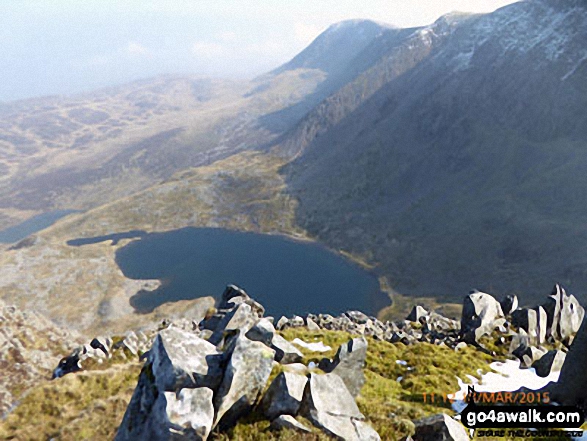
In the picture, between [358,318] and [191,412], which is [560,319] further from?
[191,412]

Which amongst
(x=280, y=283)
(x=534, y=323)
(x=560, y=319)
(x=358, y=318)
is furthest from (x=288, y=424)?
(x=280, y=283)

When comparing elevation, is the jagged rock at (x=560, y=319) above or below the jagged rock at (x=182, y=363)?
below

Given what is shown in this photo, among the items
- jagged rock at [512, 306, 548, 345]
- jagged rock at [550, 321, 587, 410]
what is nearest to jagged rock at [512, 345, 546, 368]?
jagged rock at [512, 306, 548, 345]

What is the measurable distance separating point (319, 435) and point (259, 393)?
341 centimetres

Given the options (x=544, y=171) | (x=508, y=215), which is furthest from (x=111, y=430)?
(x=544, y=171)

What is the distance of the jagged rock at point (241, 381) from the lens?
14.6 m

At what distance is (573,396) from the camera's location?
22.5 metres

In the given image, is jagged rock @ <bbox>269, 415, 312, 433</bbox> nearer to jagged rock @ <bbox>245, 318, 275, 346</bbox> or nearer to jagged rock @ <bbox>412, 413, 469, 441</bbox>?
jagged rock @ <bbox>412, 413, 469, 441</bbox>

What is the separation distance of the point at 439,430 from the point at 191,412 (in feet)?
33.8

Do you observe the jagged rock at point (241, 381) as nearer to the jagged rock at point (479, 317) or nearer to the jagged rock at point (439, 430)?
the jagged rock at point (439, 430)

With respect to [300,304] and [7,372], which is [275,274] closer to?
[300,304]

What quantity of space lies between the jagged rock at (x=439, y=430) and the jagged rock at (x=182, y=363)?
908cm

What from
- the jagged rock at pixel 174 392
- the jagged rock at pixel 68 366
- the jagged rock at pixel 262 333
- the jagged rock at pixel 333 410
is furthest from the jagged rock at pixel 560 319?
the jagged rock at pixel 68 366

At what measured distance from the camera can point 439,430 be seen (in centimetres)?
1448
